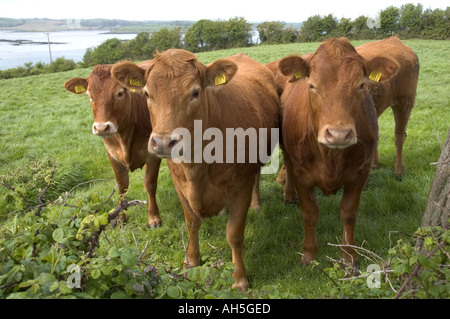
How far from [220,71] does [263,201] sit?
2.65 m

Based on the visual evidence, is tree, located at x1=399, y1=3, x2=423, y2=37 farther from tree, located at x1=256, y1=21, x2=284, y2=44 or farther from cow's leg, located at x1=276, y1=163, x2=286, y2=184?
cow's leg, located at x1=276, y1=163, x2=286, y2=184

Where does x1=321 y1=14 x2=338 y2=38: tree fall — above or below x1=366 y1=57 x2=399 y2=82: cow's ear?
above

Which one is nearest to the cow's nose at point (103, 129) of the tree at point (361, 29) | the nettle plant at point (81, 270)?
the nettle plant at point (81, 270)

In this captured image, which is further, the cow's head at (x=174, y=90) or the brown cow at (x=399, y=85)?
the brown cow at (x=399, y=85)

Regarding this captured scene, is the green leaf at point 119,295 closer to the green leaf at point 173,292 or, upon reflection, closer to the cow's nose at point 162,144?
the green leaf at point 173,292

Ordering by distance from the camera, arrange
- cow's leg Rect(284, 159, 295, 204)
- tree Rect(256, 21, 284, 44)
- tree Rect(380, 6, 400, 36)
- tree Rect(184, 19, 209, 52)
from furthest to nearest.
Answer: tree Rect(256, 21, 284, 44)
tree Rect(380, 6, 400, 36)
tree Rect(184, 19, 209, 52)
cow's leg Rect(284, 159, 295, 204)

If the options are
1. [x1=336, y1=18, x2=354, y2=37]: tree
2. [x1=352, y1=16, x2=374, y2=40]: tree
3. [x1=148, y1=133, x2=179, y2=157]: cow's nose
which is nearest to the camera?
[x1=148, y1=133, x2=179, y2=157]: cow's nose

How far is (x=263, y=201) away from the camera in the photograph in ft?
17.3

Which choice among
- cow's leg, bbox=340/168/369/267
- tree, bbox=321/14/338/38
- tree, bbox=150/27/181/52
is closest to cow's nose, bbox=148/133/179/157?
cow's leg, bbox=340/168/369/267

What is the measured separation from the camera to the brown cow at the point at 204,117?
8.95ft

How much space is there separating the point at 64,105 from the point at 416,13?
3215cm

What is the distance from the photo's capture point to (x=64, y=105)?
1246cm

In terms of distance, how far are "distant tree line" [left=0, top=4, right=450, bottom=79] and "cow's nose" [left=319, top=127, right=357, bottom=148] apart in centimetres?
2662

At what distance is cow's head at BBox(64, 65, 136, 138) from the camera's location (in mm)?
4086
